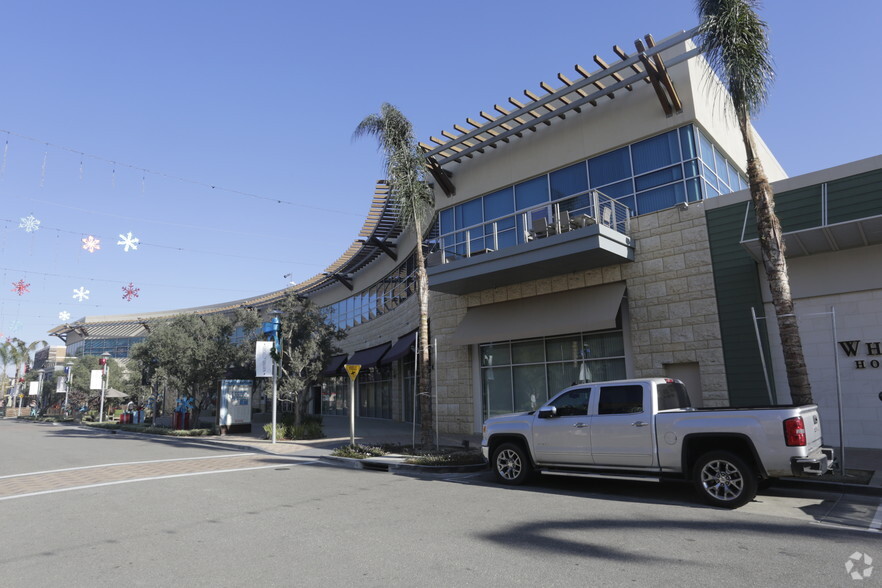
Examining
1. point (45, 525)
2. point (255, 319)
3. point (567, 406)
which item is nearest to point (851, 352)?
point (567, 406)

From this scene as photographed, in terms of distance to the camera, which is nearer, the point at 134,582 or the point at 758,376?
the point at 134,582

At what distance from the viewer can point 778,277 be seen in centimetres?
1023

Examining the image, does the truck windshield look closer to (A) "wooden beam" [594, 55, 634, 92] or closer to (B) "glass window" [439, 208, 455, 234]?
(A) "wooden beam" [594, 55, 634, 92]

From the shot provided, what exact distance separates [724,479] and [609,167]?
457 inches

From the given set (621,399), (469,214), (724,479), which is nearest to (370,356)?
(469,214)

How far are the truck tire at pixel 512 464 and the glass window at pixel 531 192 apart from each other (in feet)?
35.0

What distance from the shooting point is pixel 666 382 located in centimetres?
893

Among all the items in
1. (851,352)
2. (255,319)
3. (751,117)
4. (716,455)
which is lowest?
(716,455)

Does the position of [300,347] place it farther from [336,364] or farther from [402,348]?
[336,364]

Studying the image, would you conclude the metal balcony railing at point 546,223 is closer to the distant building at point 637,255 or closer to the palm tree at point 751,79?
the distant building at point 637,255

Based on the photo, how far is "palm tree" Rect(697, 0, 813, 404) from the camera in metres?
10.3

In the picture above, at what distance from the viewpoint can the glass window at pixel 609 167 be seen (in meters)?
16.7

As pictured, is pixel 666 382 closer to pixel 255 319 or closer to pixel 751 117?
pixel 751 117

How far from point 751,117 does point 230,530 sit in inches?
483
